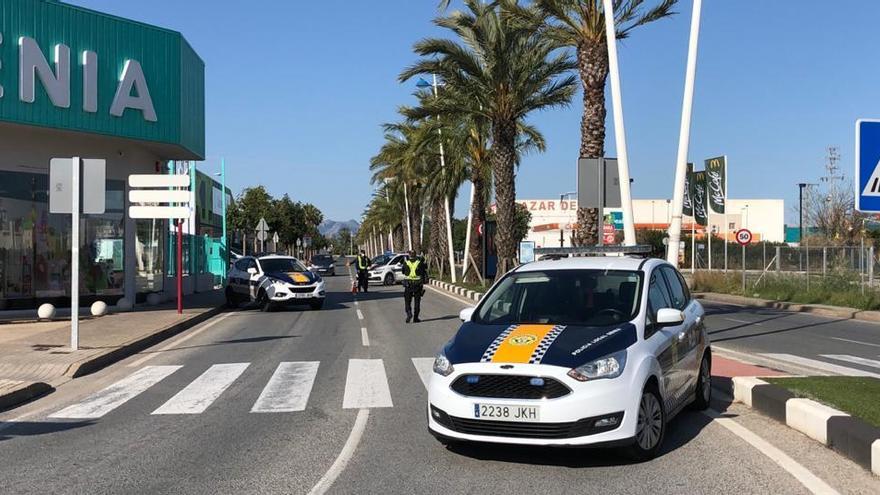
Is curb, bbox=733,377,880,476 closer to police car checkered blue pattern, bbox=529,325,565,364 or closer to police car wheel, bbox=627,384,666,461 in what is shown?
police car wheel, bbox=627,384,666,461

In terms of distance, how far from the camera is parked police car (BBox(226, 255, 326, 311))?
73.3 ft

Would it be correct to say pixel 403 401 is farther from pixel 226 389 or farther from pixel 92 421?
pixel 92 421

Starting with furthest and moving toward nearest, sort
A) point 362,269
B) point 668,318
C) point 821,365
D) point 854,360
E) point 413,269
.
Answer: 1. point 362,269
2. point 413,269
3. point 854,360
4. point 821,365
5. point 668,318

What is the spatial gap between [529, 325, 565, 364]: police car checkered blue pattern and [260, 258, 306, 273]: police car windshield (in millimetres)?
17725

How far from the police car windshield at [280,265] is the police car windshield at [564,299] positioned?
54.8 feet

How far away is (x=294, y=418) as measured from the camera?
7918 mm

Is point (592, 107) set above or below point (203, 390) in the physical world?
above

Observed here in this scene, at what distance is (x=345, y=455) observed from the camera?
6438mm

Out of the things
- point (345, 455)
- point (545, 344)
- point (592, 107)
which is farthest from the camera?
point (592, 107)

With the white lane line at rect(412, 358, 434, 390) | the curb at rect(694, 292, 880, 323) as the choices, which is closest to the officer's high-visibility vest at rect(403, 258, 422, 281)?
the white lane line at rect(412, 358, 434, 390)

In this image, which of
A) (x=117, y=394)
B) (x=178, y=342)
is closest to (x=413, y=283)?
(x=178, y=342)

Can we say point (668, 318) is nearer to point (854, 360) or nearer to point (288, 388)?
point (288, 388)

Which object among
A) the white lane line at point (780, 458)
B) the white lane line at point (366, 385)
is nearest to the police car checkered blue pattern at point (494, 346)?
the white lane line at point (780, 458)

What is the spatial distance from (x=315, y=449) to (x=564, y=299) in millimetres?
2595
